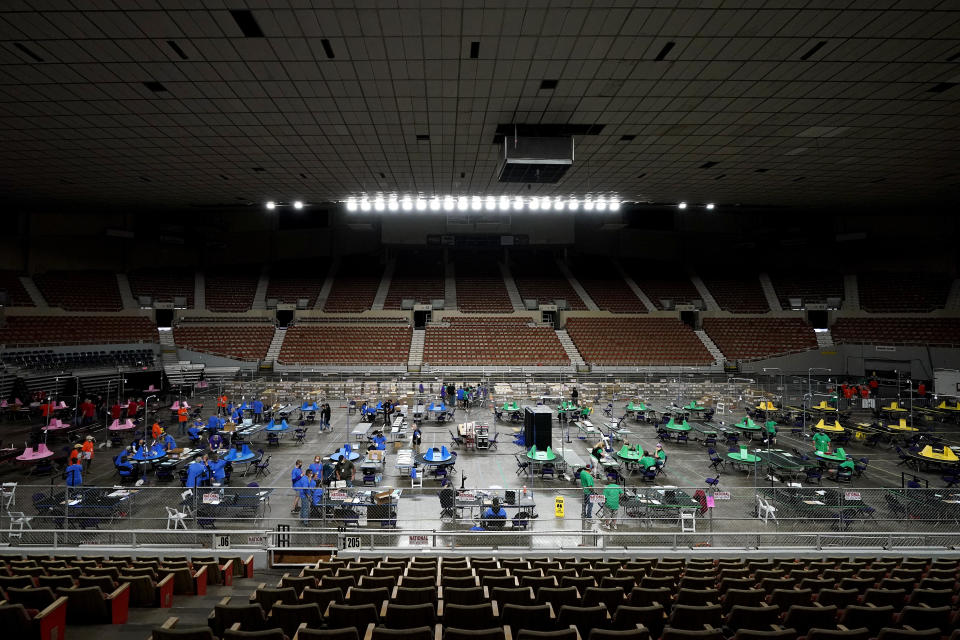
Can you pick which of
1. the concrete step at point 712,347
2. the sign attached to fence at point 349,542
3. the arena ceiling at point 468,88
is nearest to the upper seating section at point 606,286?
the concrete step at point 712,347

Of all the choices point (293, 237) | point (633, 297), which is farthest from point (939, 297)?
point (293, 237)

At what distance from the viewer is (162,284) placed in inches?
1516

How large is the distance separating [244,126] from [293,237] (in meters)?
32.8

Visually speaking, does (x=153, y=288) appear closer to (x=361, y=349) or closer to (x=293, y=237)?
(x=293, y=237)

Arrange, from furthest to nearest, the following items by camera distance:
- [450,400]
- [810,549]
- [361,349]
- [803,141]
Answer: [361,349], [450,400], [803,141], [810,549]

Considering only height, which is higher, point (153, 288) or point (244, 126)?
point (244, 126)

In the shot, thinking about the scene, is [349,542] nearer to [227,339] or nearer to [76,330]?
[227,339]

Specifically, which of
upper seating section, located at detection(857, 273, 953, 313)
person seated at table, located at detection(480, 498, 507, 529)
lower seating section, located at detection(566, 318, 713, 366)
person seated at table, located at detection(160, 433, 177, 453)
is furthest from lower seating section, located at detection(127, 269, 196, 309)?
upper seating section, located at detection(857, 273, 953, 313)

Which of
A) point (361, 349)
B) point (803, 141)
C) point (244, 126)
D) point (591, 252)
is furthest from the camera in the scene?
point (591, 252)

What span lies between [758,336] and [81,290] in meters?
55.7

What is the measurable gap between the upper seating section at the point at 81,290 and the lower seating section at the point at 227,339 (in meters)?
5.64

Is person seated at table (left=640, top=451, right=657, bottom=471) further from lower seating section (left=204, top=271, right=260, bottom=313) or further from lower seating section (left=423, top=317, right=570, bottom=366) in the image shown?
lower seating section (left=204, top=271, right=260, bottom=313)

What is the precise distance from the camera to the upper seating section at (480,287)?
4128 cm

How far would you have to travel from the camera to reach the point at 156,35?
383 inches
